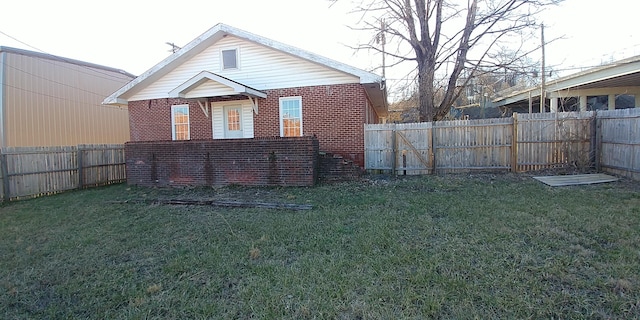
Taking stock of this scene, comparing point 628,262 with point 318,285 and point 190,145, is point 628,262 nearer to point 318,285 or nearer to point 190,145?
point 318,285

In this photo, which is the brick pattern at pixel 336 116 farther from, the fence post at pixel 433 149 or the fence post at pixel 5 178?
the fence post at pixel 5 178

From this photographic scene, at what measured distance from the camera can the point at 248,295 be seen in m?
3.10

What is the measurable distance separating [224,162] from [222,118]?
3.22 m

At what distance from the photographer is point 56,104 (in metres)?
15.6

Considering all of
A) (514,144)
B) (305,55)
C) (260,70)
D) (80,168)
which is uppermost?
(305,55)

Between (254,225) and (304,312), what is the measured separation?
287 cm

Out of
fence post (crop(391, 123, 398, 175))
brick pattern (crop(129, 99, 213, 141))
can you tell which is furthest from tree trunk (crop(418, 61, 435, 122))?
brick pattern (crop(129, 99, 213, 141))

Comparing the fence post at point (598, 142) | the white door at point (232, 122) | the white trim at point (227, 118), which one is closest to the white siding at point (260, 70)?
the white trim at point (227, 118)

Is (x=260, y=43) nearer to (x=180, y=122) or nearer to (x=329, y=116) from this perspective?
(x=329, y=116)

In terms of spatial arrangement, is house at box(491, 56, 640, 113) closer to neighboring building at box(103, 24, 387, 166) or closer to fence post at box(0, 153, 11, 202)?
neighboring building at box(103, 24, 387, 166)

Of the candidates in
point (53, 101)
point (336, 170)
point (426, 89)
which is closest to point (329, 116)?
point (336, 170)

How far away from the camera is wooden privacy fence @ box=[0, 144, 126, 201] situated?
9297 millimetres

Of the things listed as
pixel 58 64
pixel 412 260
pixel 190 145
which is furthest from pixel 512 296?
pixel 58 64

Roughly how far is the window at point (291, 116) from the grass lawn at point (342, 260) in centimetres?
536
